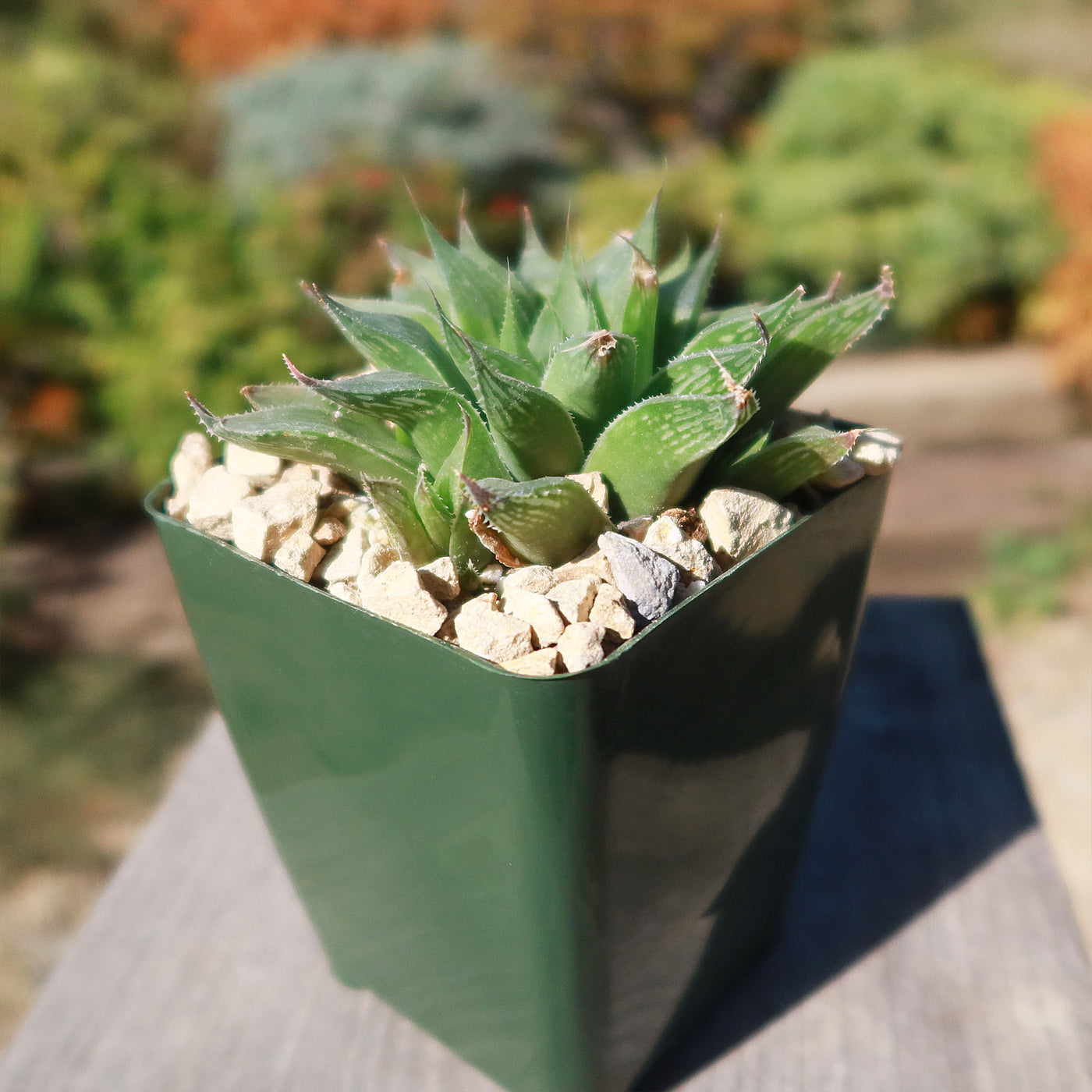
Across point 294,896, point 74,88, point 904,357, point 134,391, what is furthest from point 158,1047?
point 74,88

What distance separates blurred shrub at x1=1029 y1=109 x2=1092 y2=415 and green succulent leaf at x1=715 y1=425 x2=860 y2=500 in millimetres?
2688

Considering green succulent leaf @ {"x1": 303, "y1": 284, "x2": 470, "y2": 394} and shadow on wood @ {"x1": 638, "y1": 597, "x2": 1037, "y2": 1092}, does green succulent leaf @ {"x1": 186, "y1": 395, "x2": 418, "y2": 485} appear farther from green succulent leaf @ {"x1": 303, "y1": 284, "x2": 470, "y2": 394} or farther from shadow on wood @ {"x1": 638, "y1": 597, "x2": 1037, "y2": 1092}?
shadow on wood @ {"x1": 638, "y1": 597, "x2": 1037, "y2": 1092}

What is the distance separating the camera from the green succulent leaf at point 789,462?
0.56 metres

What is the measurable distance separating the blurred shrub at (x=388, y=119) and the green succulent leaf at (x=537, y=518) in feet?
9.53

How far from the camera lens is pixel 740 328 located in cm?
57

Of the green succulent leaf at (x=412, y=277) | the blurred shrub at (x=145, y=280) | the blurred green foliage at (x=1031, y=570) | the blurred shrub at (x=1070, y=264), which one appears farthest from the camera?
the blurred shrub at (x=1070, y=264)

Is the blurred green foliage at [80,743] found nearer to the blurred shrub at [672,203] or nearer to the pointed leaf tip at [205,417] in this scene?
the pointed leaf tip at [205,417]

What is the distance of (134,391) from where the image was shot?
2465mm

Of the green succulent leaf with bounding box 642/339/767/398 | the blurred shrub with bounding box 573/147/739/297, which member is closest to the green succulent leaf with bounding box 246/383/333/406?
the green succulent leaf with bounding box 642/339/767/398

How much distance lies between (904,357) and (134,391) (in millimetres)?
2331

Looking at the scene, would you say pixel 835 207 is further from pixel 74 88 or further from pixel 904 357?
pixel 74 88

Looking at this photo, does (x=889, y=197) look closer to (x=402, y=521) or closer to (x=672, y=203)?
(x=672, y=203)

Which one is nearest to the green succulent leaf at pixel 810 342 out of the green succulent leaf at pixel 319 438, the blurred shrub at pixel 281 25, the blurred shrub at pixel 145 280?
the green succulent leaf at pixel 319 438

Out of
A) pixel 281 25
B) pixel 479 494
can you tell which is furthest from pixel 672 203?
pixel 479 494
